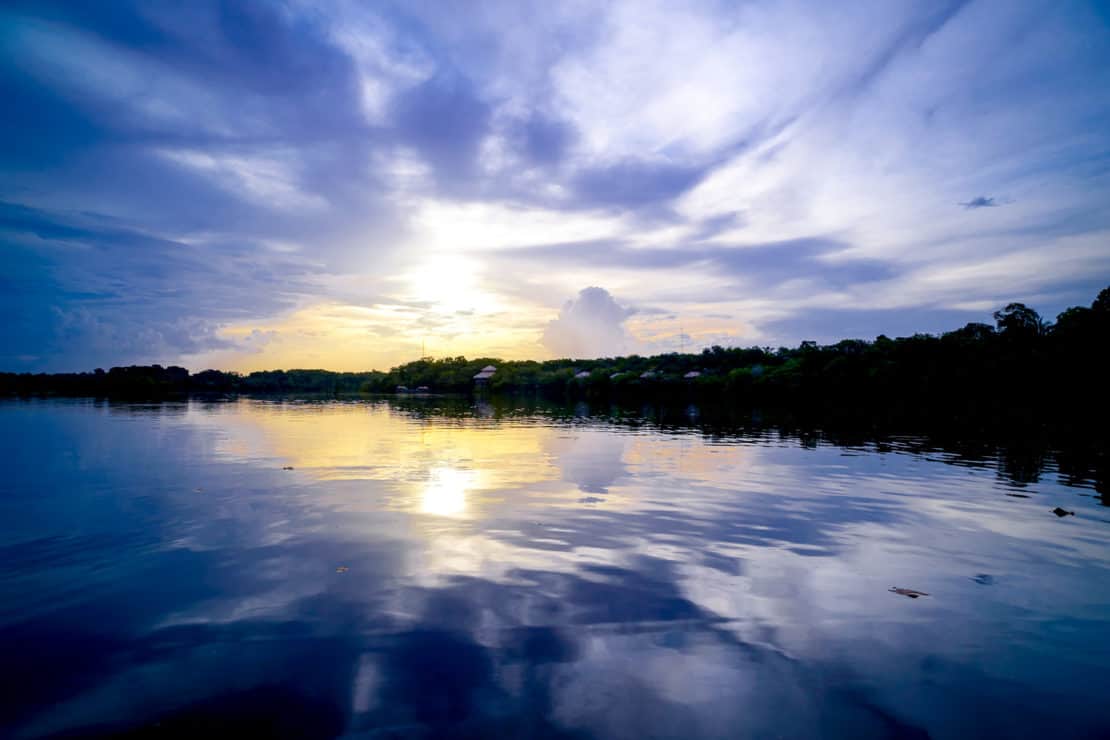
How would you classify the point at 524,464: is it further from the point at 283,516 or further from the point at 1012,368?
the point at 1012,368

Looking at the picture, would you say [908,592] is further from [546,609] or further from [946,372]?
[946,372]

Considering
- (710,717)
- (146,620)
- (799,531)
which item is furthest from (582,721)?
(799,531)

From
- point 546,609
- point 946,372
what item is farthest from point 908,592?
point 946,372

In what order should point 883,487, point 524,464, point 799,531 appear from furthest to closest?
1. point 524,464
2. point 883,487
3. point 799,531

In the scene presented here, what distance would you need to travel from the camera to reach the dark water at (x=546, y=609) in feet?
22.1

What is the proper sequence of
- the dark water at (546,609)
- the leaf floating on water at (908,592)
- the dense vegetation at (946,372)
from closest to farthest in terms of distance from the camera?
the dark water at (546,609) → the leaf floating on water at (908,592) → the dense vegetation at (946,372)

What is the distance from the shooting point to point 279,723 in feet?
21.1

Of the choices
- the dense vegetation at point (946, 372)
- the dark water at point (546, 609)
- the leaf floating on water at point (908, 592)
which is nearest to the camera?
the dark water at point (546, 609)

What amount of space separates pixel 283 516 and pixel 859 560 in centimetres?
1481

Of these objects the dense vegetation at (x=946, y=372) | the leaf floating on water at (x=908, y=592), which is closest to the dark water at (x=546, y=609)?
the leaf floating on water at (x=908, y=592)

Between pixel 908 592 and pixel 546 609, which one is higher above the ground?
pixel 546 609

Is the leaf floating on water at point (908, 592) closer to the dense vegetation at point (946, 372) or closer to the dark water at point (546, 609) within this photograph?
the dark water at point (546, 609)

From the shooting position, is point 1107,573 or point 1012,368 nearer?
point 1107,573

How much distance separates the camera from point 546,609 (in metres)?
9.61
